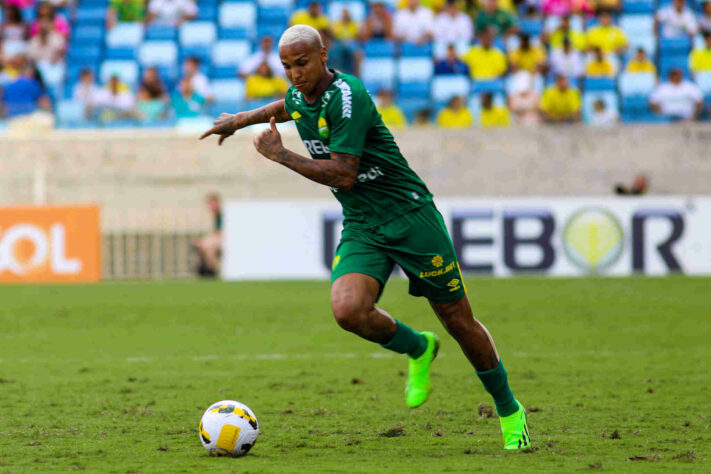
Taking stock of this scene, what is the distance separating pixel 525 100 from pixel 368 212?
1389 centimetres

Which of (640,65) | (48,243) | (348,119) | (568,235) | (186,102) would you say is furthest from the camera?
(640,65)

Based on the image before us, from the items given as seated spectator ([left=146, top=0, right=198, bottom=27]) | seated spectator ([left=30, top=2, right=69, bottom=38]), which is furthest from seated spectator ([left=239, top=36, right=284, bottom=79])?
seated spectator ([left=30, top=2, right=69, bottom=38])

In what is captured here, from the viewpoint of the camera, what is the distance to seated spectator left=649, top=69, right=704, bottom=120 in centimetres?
1877

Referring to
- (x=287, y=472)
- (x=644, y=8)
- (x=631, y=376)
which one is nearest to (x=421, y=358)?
(x=287, y=472)

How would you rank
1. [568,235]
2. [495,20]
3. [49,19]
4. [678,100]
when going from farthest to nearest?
[49,19], [495,20], [678,100], [568,235]

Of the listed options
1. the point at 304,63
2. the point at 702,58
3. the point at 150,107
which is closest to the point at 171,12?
the point at 150,107

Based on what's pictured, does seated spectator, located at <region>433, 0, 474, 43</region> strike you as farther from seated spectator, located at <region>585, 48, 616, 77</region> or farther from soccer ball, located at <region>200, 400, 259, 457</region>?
soccer ball, located at <region>200, 400, 259, 457</region>

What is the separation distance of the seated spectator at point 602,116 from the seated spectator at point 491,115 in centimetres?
142

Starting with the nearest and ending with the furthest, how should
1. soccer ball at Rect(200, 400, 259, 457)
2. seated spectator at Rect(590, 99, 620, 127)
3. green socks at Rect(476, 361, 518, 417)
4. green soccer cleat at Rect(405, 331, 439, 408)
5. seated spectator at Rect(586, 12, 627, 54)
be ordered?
soccer ball at Rect(200, 400, 259, 457)
green socks at Rect(476, 361, 518, 417)
green soccer cleat at Rect(405, 331, 439, 408)
seated spectator at Rect(590, 99, 620, 127)
seated spectator at Rect(586, 12, 627, 54)

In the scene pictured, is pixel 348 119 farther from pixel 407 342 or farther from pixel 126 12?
pixel 126 12

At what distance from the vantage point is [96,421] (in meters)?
6.32

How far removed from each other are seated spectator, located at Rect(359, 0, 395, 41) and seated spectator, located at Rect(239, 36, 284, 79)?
182cm

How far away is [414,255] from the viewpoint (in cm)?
560

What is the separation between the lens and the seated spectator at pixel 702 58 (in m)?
19.4
